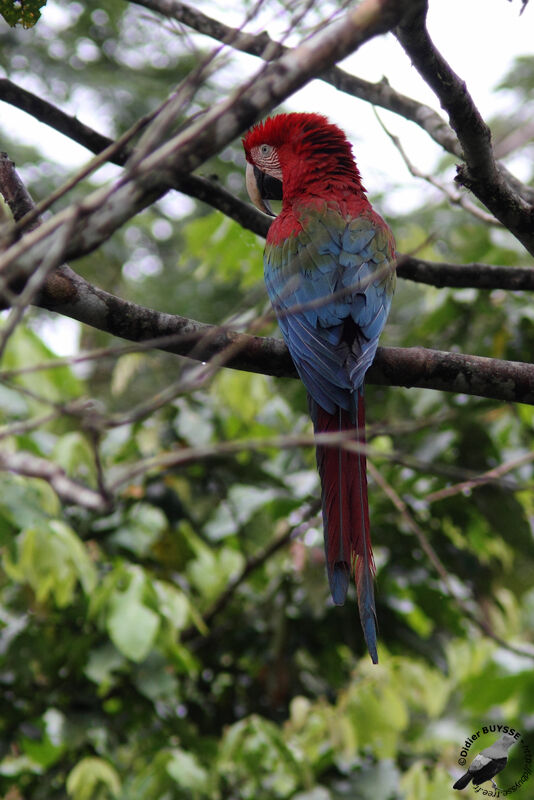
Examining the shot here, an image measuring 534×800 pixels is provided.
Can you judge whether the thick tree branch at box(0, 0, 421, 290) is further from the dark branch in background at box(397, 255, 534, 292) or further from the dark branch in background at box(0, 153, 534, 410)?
the dark branch in background at box(397, 255, 534, 292)

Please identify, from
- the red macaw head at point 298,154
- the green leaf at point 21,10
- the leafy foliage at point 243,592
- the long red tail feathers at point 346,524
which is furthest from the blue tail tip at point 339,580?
the green leaf at point 21,10

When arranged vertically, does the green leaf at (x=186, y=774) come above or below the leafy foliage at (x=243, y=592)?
below

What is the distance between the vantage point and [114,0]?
3.95 meters

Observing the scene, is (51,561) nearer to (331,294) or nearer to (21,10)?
(331,294)

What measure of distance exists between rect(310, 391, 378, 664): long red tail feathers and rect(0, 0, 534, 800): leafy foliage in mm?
482

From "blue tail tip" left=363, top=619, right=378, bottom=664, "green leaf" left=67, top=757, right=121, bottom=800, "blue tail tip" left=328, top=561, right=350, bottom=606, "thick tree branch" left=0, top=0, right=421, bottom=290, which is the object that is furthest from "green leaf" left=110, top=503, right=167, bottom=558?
"thick tree branch" left=0, top=0, right=421, bottom=290

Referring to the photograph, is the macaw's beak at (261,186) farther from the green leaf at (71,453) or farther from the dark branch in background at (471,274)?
the green leaf at (71,453)

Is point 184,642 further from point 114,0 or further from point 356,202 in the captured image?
point 114,0

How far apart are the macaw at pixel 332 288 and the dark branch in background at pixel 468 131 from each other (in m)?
0.27

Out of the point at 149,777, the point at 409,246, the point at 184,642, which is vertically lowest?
the point at 149,777

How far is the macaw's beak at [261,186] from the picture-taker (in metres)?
2.33

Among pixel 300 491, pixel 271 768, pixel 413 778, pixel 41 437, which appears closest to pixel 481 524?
pixel 300 491

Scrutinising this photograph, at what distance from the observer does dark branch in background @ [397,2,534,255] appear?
3.89 feet

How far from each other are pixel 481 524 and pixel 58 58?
12.0 ft
